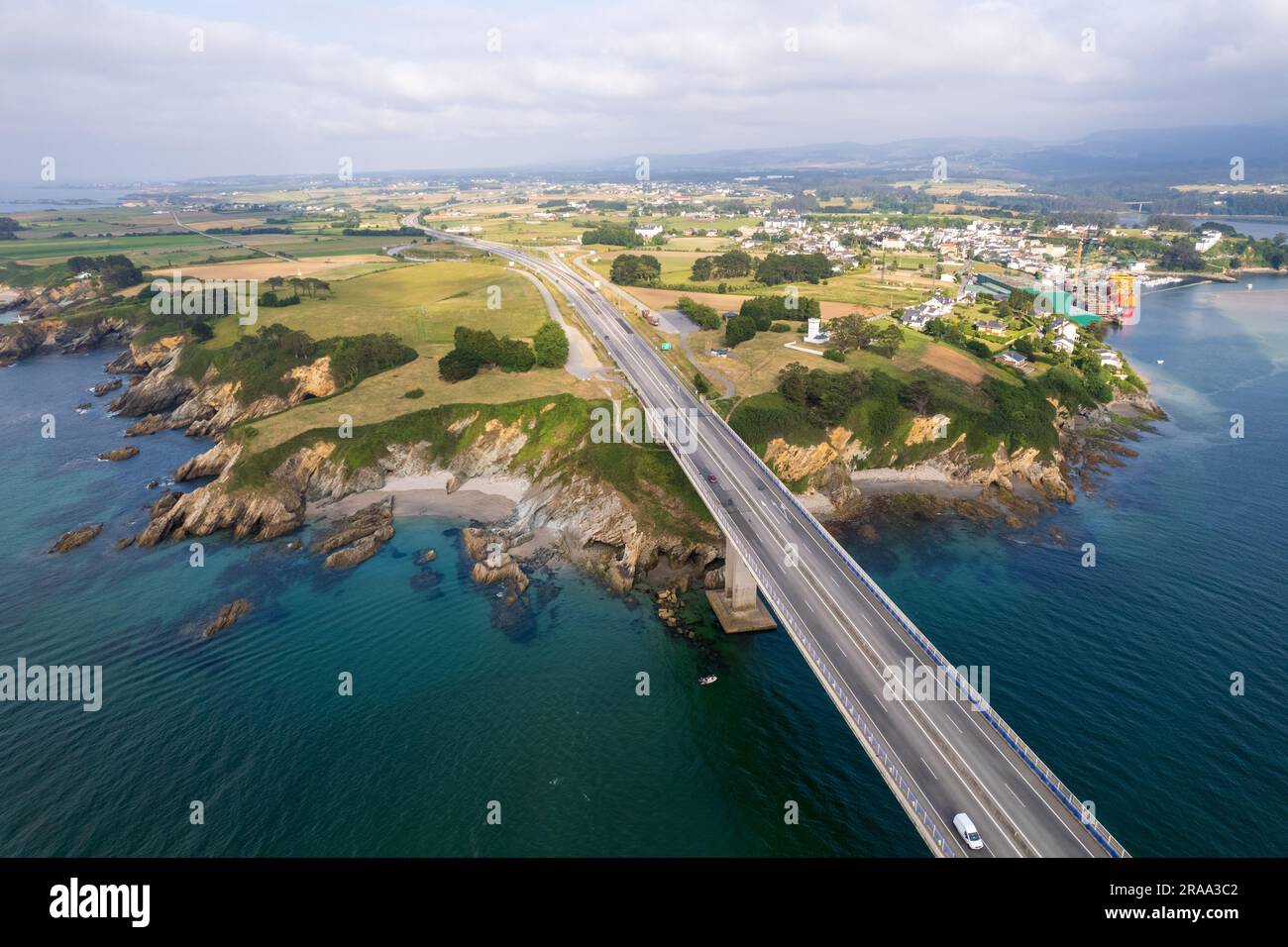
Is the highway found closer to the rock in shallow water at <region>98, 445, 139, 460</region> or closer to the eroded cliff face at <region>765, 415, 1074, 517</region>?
the eroded cliff face at <region>765, 415, 1074, 517</region>

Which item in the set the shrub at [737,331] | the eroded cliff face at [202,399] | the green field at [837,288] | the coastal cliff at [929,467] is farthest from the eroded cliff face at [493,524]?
the green field at [837,288]

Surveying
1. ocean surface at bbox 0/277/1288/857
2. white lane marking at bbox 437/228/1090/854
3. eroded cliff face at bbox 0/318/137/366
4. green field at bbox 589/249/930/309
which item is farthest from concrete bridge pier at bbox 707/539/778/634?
eroded cliff face at bbox 0/318/137/366

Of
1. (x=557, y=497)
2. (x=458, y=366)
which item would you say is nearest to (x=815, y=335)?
(x=557, y=497)

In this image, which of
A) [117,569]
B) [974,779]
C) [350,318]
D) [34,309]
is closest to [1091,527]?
[974,779]

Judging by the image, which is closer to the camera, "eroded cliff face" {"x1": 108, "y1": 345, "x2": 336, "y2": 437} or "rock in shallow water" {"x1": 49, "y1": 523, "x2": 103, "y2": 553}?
"rock in shallow water" {"x1": 49, "y1": 523, "x2": 103, "y2": 553}

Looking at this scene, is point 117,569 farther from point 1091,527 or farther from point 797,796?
point 1091,527

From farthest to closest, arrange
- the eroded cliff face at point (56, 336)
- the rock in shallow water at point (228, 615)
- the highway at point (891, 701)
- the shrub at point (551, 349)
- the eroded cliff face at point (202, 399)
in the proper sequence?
the eroded cliff face at point (56, 336)
the shrub at point (551, 349)
the eroded cliff face at point (202, 399)
the rock in shallow water at point (228, 615)
the highway at point (891, 701)

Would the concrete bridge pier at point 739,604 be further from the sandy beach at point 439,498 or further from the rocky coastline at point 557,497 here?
the sandy beach at point 439,498
